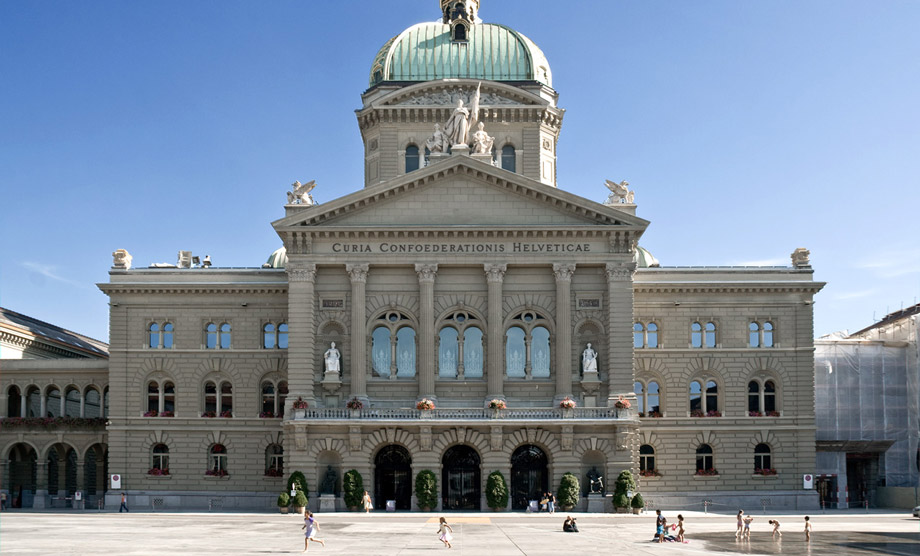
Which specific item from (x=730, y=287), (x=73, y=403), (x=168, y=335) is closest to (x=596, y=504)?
→ (x=730, y=287)

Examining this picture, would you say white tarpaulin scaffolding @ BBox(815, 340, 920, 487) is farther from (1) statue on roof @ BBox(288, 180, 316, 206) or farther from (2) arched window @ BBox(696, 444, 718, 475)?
(1) statue on roof @ BBox(288, 180, 316, 206)

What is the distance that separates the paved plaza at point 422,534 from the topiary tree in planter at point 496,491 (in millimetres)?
1089

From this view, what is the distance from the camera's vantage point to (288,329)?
71.4 m

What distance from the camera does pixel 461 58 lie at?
8581cm

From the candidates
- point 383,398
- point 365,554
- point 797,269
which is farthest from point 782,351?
point 365,554

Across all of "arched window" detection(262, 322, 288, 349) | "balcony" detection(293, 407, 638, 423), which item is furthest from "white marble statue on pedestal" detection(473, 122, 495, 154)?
"arched window" detection(262, 322, 288, 349)

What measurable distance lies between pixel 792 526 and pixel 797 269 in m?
22.7

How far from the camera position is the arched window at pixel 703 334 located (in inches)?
3024

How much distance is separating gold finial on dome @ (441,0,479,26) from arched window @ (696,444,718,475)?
36.8 metres

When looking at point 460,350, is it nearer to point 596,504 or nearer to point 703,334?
point 596,504

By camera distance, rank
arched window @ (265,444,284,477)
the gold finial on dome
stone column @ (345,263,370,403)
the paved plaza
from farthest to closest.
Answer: the gold finial on dome → arched window @ (265,444,284,477) → stone column @ (345,263,370,403) → the paved plaza

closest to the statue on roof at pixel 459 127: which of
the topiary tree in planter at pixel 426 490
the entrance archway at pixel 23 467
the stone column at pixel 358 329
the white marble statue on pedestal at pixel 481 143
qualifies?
the white marble statue on pedestal at pixel 481 143

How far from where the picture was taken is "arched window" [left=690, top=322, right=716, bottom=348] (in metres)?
76.8

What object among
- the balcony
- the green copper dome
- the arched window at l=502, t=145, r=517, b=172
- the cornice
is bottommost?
the balcony
